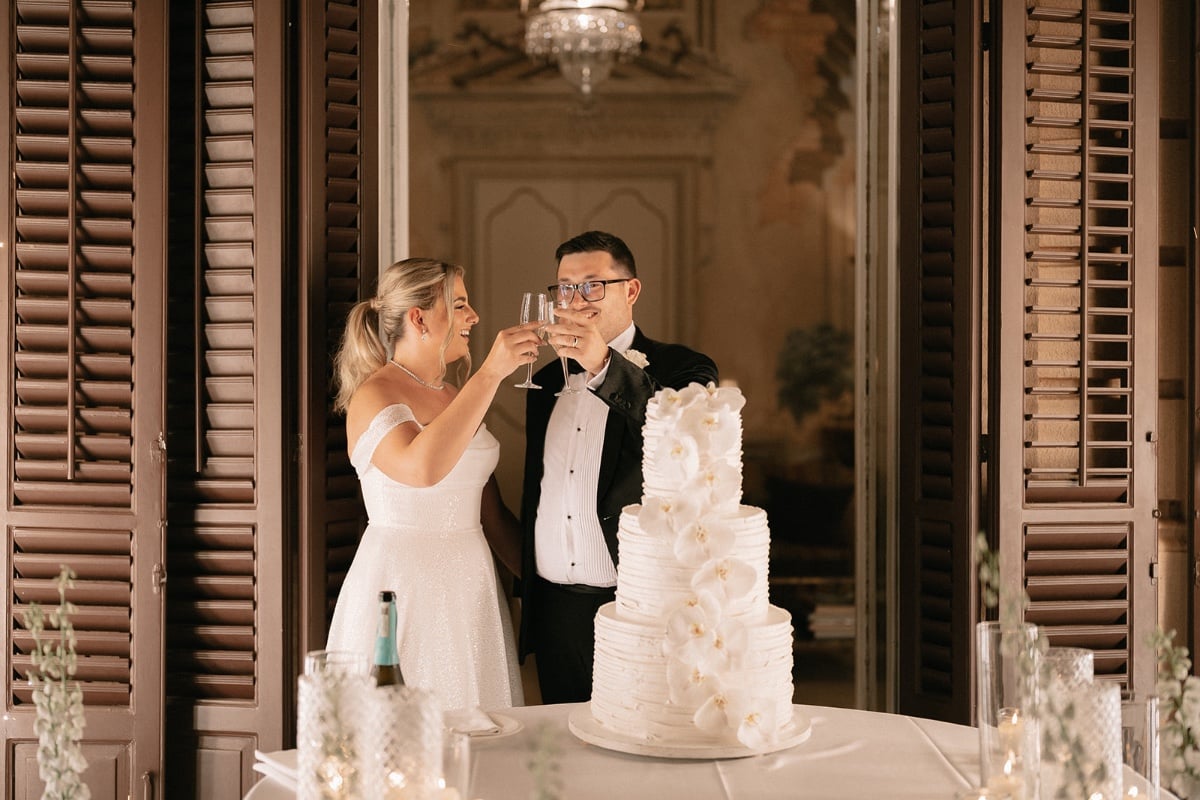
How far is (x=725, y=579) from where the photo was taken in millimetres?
1807

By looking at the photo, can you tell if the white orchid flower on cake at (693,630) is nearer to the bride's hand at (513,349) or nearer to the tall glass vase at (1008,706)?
the tall glass vase at (1008,706)

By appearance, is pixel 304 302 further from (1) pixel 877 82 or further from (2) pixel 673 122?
(1) pixel 877 82

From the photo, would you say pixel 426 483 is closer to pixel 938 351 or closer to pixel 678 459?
pixel 678 459

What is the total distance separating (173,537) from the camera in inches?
123

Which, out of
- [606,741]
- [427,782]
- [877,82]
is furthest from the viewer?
[877,82]

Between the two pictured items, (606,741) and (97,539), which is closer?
(606,741)

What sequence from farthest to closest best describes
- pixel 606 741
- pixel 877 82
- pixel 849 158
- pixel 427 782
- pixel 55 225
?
pixel 849 158, pixel 877 82, pixel 55 225, pixel 606 741, pixel 427 782

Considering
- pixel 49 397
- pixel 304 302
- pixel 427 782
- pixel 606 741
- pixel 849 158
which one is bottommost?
pixel 606 741

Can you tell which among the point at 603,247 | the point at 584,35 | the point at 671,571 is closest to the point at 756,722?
the point at 671,571

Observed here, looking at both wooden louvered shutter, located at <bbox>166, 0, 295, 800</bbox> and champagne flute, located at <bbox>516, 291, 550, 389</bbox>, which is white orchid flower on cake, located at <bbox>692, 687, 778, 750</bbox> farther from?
wooden louvered shutter, located at <bbox>166, 0, 295, 800</bbox>

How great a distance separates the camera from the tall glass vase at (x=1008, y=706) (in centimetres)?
146

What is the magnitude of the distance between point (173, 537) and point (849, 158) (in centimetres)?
264

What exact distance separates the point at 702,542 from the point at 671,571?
0.09 m

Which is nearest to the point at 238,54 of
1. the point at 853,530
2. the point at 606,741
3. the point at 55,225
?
the point at 55,225
